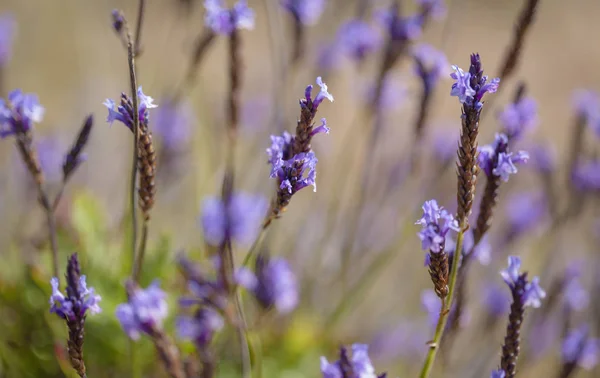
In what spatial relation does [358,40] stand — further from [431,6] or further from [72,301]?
[72,301]

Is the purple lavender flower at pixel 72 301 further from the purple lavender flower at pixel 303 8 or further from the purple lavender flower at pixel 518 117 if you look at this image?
the purple lavender flower at pixel 303 8

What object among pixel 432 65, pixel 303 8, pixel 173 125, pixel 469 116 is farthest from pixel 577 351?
pixel 173 125

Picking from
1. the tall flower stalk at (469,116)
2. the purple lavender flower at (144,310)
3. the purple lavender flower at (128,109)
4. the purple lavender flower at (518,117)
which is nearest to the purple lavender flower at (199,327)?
the purple lavender flower at (144,310)

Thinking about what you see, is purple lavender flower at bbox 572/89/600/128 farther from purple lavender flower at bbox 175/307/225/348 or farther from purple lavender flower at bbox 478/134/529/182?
purple lavender flower at bbox 175/307/225/348

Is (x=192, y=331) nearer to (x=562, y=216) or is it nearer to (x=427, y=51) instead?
(x=427, y=51)

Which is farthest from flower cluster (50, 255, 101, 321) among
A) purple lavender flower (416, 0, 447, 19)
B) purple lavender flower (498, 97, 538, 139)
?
purple lavender flower (416, 0, 447, 19)

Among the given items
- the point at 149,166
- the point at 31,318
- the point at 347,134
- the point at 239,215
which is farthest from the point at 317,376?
the point at 347,134

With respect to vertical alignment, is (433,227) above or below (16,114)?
below
